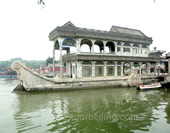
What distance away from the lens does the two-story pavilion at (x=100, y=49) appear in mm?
20594

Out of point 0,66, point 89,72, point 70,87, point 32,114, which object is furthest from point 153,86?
point 0,66

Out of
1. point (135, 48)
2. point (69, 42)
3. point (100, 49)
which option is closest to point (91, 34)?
point (69, 42)

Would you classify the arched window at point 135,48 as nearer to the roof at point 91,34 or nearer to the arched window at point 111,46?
the roof at point 91,34

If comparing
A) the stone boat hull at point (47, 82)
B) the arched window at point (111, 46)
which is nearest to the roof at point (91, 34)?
the arched window at point (111, 46)

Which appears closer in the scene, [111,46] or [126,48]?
[126,48]

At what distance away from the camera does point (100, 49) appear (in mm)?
28094

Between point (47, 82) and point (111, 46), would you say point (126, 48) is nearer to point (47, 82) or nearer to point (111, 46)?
point (111, 46)

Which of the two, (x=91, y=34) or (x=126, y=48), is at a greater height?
(x=91, y=34)

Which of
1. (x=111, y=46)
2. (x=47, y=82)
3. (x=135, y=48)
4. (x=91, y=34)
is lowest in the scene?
(x=47, y=82)

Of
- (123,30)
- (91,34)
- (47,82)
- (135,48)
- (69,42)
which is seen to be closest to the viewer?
(47,82)

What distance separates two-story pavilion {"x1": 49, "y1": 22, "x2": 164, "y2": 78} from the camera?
20.6 metres

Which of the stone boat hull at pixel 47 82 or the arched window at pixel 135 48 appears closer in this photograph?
the stone boat hull at pixel 47 82

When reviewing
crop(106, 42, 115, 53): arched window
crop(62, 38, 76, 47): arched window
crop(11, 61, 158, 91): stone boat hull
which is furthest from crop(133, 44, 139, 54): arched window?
crop(62, 38, 76, 47): arched window

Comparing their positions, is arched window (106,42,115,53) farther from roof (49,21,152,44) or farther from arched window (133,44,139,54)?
arched window (133,44,139,54)
